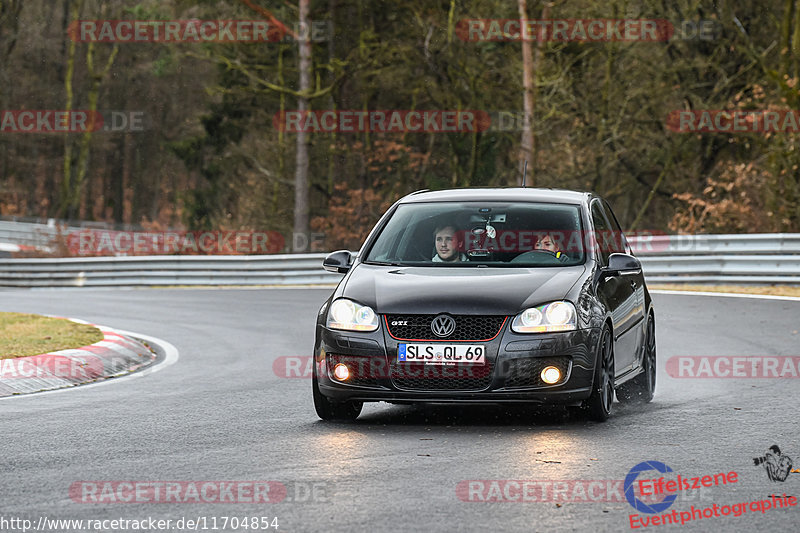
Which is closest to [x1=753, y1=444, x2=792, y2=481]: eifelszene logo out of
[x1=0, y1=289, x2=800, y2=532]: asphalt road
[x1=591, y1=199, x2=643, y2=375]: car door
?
[x1=0, y1=289, x2=800, y2=532]: asphalt road

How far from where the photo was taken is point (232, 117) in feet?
159

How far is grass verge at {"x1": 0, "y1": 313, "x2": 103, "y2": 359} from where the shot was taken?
13430 mm

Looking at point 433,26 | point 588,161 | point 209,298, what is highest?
point 433,26

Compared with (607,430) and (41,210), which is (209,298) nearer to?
(607,430)

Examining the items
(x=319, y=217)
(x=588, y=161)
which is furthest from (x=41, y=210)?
(x=588, y=161)

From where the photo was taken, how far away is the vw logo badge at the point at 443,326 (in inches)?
338

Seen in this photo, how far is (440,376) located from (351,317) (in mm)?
754

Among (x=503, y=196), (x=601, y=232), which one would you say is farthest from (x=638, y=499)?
(x=601, y=232)

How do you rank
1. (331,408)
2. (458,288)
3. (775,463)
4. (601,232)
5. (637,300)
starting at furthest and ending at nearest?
1. (637,300)
2. (601,232)
3. (331,408)
4. (458,288)
5. (775,463)

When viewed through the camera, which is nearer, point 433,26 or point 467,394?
point 467,394

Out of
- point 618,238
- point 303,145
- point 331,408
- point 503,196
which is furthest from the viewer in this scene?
point 303,145

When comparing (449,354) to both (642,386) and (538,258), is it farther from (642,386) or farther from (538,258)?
(642,386)

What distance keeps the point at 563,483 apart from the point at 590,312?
229 centimetres

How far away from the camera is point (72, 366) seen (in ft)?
41.2
